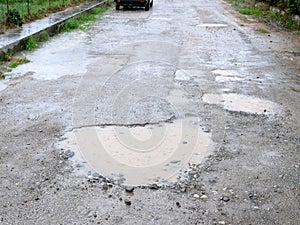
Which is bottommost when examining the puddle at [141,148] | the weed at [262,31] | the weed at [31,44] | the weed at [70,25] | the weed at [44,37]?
the weed at [262,31]

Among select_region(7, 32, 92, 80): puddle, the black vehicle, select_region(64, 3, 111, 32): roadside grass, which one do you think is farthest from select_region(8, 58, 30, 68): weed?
the black vehicle

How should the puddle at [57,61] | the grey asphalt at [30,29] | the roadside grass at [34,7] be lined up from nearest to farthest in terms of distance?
the puddle at [57,61] → the grey asphalt at [30,29] → the roadside grass at [34,7]

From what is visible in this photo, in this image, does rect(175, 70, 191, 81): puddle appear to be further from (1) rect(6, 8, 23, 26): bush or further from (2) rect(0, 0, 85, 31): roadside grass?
(1) rect(6, 8, 23, 26): bush

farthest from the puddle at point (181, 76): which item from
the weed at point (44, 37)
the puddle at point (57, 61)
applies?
the weed at point (44, 37)

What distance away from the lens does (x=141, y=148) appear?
16.4 feet

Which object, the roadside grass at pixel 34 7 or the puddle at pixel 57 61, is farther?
the roadside grass at pixel 34 7

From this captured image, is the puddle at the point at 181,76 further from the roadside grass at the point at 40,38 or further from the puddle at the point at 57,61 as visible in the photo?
the roadside grass at the point at 40,38

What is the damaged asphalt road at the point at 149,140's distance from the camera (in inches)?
149

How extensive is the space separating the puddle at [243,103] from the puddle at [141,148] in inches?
41.5

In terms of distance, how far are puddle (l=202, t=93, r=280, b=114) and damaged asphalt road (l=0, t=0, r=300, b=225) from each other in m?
0.02

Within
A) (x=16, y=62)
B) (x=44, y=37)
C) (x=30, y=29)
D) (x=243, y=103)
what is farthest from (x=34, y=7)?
(x=243, y=103)

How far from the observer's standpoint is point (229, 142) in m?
5.26

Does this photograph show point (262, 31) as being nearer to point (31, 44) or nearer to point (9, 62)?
point (31, 44)

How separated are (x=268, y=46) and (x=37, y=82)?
7.35 m
